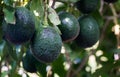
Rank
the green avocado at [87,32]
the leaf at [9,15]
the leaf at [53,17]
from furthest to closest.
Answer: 1. the green avocado at [87,32]
2. the leaf at [53,17]
3. the leaf at [9,15]

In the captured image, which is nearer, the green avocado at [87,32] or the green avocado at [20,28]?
the green avocado at [20,28]

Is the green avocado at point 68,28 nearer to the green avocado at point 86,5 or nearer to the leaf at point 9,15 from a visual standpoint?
the green avocado at point 86,5

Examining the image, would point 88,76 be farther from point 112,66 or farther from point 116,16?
point 116,16

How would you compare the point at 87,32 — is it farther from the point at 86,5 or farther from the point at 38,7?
the point at 38,7

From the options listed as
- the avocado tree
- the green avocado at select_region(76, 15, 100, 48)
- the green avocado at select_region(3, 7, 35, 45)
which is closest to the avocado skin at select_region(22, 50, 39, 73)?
the avocado tree

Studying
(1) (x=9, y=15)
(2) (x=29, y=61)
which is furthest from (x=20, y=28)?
(2) (x=29, y=61)

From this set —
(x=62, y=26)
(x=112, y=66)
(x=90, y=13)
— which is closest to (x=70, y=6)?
(x=90, y=13)

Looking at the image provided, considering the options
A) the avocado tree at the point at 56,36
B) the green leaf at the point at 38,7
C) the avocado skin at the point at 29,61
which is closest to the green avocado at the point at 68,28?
the avocado tree at the point at 56,36

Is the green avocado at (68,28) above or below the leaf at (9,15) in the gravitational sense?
below
